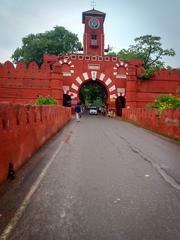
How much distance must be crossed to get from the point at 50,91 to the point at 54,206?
3341cm

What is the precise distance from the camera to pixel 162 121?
1773 cm

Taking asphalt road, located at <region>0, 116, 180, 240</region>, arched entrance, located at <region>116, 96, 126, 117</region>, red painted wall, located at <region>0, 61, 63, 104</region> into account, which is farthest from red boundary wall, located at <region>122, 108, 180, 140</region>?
arched entrance, located at <region>116, 96, 126, 117</region>

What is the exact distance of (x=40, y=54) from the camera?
61.2 metres

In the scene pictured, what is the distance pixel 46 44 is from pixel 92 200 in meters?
58.5

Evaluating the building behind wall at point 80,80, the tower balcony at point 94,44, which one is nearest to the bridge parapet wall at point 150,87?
the building behind wall at point 80,80

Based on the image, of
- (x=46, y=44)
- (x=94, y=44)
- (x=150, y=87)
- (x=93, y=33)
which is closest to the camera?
(x=150, y=87)

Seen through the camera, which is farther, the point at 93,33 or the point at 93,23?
the point at 93,23

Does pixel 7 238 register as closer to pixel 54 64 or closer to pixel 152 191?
pixel 152 191

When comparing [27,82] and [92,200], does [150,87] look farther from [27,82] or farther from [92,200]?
[92,200]

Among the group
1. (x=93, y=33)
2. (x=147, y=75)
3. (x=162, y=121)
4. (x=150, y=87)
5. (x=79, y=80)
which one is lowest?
(x=162, y=121)

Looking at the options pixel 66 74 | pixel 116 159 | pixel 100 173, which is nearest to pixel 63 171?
pixel 100 173

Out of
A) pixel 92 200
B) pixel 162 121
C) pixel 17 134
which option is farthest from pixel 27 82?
pixel 92 200

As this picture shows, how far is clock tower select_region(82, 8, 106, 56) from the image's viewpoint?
45.9m

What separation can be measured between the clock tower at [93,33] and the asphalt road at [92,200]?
39.1 metres
